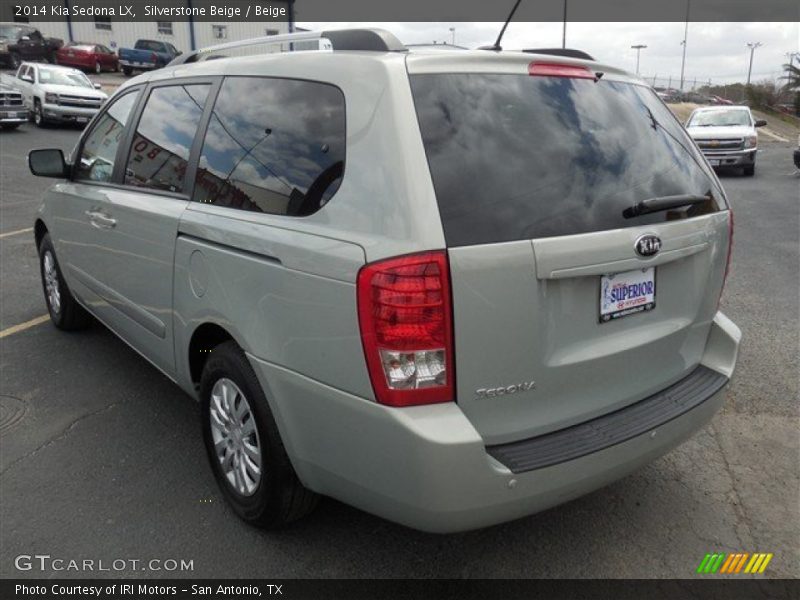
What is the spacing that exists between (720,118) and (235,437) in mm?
18410

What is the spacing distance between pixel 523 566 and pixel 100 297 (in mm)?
2989

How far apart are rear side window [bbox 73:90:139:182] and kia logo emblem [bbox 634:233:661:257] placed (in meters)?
2.93

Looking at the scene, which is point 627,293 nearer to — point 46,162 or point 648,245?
point 648,245

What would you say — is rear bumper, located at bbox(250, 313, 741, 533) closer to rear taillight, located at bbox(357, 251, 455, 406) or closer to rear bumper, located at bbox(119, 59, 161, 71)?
rear taillight, located at bbox(357, 251, 455, 406)

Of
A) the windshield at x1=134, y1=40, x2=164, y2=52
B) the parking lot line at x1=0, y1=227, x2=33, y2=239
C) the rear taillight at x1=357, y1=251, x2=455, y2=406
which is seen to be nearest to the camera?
the rear taillight at x1=357, y1=251, x2=455, y2=406

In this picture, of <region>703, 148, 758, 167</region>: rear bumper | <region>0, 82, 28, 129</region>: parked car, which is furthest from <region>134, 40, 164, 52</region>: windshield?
<region>703, 148, 758, 167</region>: rear bumper

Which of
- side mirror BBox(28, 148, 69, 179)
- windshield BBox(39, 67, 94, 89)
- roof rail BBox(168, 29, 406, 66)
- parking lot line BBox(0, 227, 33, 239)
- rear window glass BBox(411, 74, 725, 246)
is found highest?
windshield BBox(39, 67, 94, 89)

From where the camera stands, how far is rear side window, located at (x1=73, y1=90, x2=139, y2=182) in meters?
3.98

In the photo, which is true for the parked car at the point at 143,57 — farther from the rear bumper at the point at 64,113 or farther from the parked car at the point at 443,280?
the parked car at the point at 443,280

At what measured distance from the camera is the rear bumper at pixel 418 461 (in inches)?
81.7

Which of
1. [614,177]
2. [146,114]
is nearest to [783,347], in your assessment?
[614,177]

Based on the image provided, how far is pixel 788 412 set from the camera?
3928 millimetres

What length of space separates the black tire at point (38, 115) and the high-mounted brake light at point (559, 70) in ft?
67.3

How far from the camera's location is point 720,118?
17.9m
